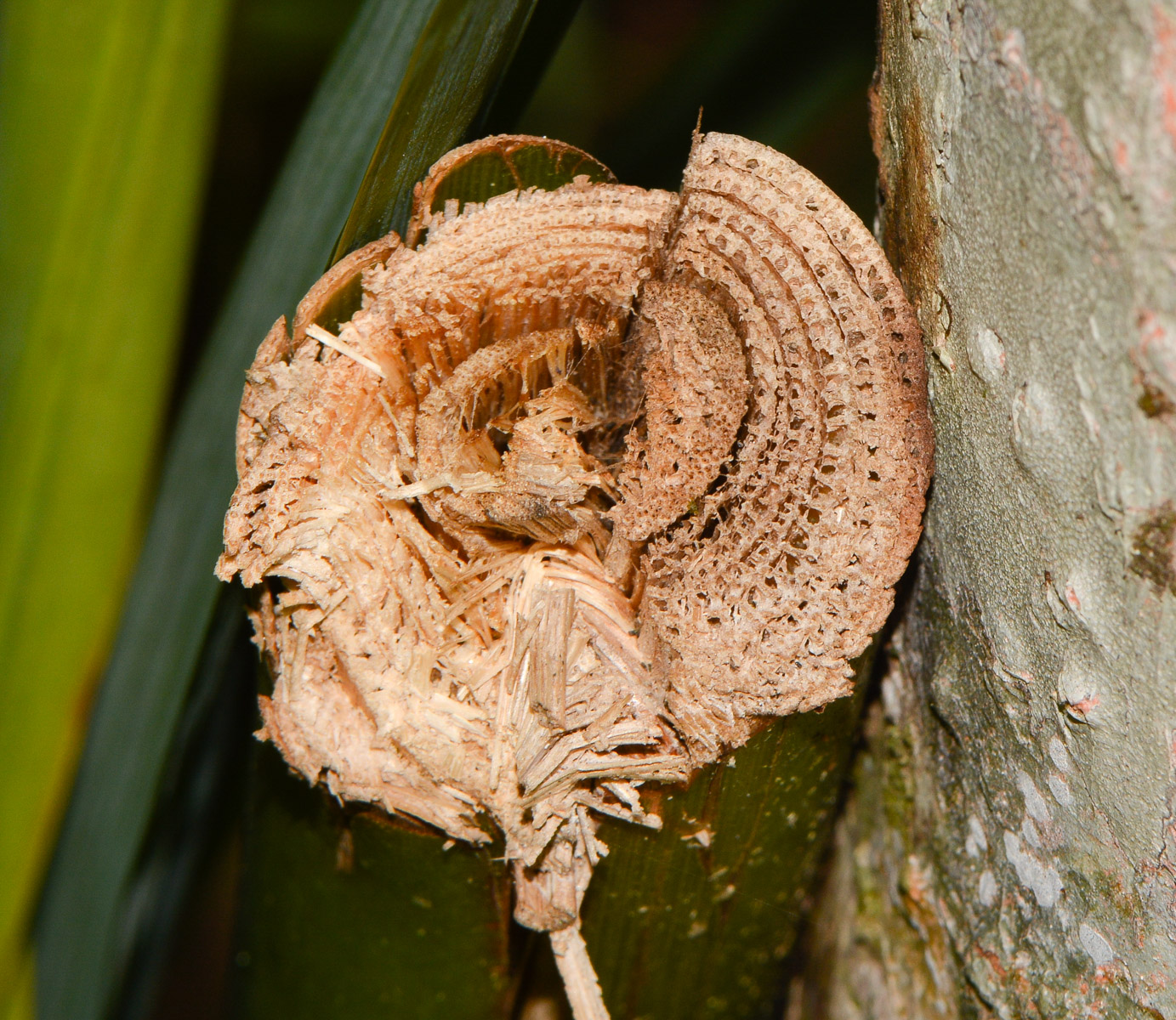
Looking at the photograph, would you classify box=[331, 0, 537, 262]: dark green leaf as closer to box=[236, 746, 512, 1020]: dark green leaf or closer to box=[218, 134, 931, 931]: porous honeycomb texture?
box=[218, 134, 931, 931]: porous honeycomb texture

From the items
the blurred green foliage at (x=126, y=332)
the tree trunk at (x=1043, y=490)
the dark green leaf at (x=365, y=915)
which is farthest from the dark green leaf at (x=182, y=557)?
the tree trunk at (x=1043, y=490)

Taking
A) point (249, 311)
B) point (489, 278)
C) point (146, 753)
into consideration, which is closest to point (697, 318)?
point (489, 278)

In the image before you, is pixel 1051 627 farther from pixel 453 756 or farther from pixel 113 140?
pixel 113 140

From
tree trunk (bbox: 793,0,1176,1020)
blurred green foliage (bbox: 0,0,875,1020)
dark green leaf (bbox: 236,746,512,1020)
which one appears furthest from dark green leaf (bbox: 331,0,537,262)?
dark green leaf (bbox: 236,746,512,1020)

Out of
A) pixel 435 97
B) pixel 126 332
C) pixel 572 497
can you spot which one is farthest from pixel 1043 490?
pixel 126 332

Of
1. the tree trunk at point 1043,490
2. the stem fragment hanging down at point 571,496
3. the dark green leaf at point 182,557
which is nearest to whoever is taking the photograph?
the tree trunk at point 1043,490

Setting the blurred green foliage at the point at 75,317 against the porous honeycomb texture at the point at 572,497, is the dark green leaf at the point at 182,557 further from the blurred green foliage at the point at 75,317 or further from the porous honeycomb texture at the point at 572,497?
the porous honeycomb texture at the point at 572,497

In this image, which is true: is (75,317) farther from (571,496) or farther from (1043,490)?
(1043,490)
